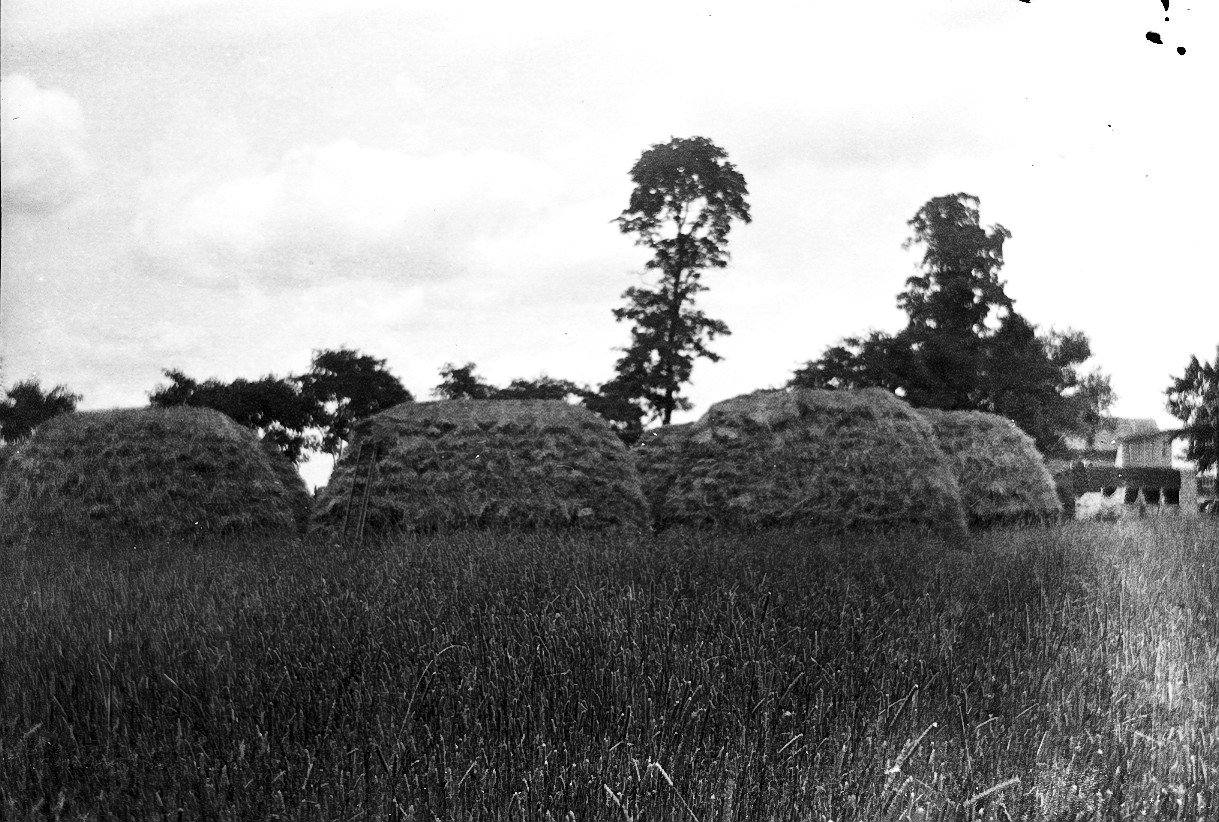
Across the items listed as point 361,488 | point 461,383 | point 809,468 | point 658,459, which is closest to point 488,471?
point 361,488

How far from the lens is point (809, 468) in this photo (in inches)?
343

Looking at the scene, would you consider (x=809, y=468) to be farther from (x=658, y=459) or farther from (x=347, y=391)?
(x=347, y=391)

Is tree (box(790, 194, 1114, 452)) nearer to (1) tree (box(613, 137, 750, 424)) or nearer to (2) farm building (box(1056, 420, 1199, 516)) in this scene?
(2) farm building (box(1056, 420, 1199, 516))

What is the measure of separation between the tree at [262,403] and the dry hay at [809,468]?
407 centimetres

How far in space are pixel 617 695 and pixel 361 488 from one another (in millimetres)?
6071

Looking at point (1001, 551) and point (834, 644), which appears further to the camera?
point (1001, 551)

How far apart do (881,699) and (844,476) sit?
5547 mm

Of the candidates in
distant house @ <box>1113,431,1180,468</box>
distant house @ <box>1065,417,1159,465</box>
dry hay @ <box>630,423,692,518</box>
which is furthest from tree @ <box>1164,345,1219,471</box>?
distant house @ <box>1113,431,1180,468</box>

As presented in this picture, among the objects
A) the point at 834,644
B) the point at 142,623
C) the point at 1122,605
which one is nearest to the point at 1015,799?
the point at 834,644

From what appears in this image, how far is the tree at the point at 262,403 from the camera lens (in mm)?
10839

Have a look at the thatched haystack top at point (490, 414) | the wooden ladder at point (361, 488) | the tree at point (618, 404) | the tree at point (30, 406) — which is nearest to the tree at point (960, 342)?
the tree at point (618, 404)

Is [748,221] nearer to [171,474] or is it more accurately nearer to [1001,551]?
[1001,551]

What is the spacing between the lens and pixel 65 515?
8.78m

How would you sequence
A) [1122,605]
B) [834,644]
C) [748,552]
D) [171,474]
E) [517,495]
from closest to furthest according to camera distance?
[834,644]
[1122,605]
[748,552]
[517,495]
[171,474]
